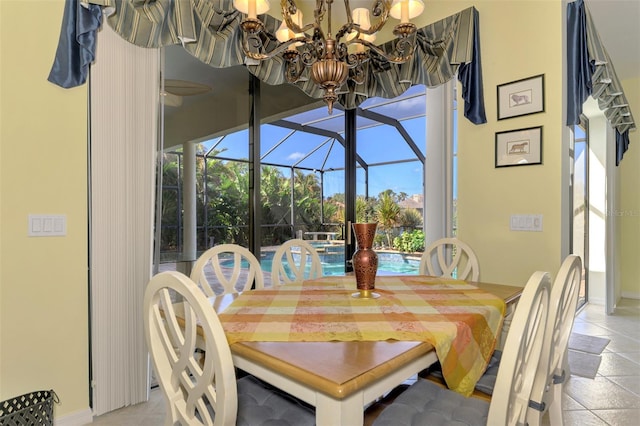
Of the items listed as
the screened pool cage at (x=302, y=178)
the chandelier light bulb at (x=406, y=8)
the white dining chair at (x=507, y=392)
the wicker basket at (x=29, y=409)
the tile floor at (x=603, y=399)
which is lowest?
the tile floor at (x=603, y=399)

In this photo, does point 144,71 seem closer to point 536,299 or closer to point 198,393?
point 198,393

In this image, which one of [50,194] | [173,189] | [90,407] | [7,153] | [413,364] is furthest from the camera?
[173,189]

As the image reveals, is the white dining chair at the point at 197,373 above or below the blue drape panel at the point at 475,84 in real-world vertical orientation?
below

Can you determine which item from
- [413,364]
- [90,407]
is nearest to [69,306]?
[90,407]

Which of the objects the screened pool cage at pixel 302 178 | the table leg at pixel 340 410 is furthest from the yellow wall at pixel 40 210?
the table leg at pixel 340 410

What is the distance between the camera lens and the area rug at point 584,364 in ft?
8.21

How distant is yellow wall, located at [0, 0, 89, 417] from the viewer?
1676 millimetres

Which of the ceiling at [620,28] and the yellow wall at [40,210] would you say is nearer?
the yellow wall at [40,210]

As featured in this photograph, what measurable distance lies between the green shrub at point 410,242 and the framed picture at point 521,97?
161 cm

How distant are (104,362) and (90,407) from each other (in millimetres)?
235

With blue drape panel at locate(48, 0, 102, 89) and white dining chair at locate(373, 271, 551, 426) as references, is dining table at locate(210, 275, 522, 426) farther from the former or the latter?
blue drape panel at locate(48, 0, 102, 89)

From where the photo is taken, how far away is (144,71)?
209 cm

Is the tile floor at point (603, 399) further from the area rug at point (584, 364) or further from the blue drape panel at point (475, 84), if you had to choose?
the blue drape panel at point (475, 84)

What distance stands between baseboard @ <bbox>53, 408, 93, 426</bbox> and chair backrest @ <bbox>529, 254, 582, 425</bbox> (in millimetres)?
2085
